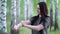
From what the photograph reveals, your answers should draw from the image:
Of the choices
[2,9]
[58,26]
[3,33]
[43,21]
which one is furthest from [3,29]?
[58,26]

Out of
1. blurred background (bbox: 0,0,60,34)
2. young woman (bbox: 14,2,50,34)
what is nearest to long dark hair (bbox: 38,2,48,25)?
young woman (bbox: 14,2,50,34)

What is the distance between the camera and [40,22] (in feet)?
8.32

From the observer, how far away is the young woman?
2.46 meters

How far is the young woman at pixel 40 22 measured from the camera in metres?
2.46

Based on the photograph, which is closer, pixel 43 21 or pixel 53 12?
pixel 43 21

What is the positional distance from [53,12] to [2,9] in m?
0.67

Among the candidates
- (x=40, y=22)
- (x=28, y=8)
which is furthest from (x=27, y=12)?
(x=40, y=22)

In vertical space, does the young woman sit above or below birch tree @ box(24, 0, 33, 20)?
below

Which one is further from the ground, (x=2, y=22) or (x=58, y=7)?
(x=58, y=7)

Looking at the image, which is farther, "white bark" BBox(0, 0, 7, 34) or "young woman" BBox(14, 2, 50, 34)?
"white bark" BBox(0, 0, 7, 34)

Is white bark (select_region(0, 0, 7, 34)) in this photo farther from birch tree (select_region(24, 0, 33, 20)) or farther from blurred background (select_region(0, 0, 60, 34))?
birch tree (select_region(24, 0, 33, 20))

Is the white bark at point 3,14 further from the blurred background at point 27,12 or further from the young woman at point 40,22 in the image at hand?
the young woman at point 40,22

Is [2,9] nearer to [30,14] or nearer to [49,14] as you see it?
[30,14]

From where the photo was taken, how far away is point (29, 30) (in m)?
2.63
